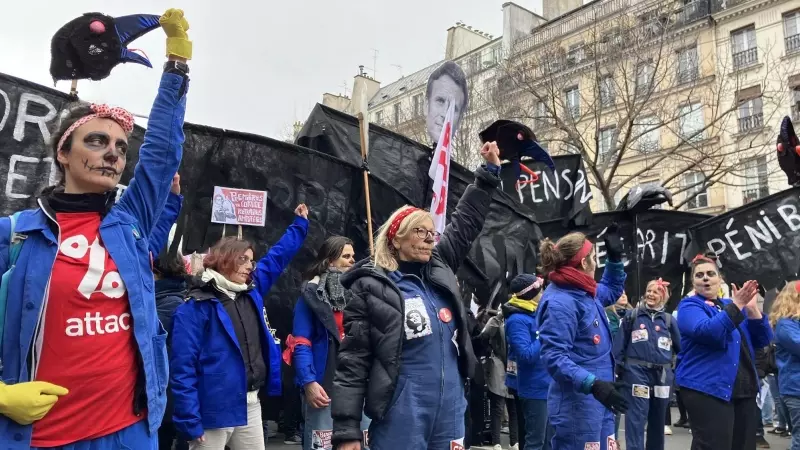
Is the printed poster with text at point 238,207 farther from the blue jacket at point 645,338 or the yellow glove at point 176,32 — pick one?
the blue jacket at point 645,338

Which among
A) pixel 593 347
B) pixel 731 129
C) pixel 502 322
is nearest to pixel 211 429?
pixel 593 347

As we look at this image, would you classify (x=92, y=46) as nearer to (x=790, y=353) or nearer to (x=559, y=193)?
(x=559, y=193)

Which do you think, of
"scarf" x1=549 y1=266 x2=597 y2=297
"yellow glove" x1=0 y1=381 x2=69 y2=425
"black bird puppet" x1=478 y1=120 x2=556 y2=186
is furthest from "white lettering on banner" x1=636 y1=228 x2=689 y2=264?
"yellow glove" x1=0 y1=381 x2=69 y2=425

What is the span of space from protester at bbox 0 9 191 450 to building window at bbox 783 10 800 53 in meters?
27.2

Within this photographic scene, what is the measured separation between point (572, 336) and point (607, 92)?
46.4 ft

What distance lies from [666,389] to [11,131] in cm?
575

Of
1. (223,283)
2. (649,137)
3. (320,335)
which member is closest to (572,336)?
(320,335)

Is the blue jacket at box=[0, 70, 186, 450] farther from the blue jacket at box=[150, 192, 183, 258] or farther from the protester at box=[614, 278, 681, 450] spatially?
the protester at box=[614, 278, 681, 450]

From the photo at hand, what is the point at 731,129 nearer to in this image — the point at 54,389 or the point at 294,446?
the point at 294,446

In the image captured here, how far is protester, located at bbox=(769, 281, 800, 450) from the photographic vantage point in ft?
18.9

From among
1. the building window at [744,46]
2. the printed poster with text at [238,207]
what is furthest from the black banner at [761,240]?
the building window at [744,46]

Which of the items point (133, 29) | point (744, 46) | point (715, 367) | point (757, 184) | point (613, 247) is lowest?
point (715, 367)

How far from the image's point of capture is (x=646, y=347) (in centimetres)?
608

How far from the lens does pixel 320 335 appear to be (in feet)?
14.7
